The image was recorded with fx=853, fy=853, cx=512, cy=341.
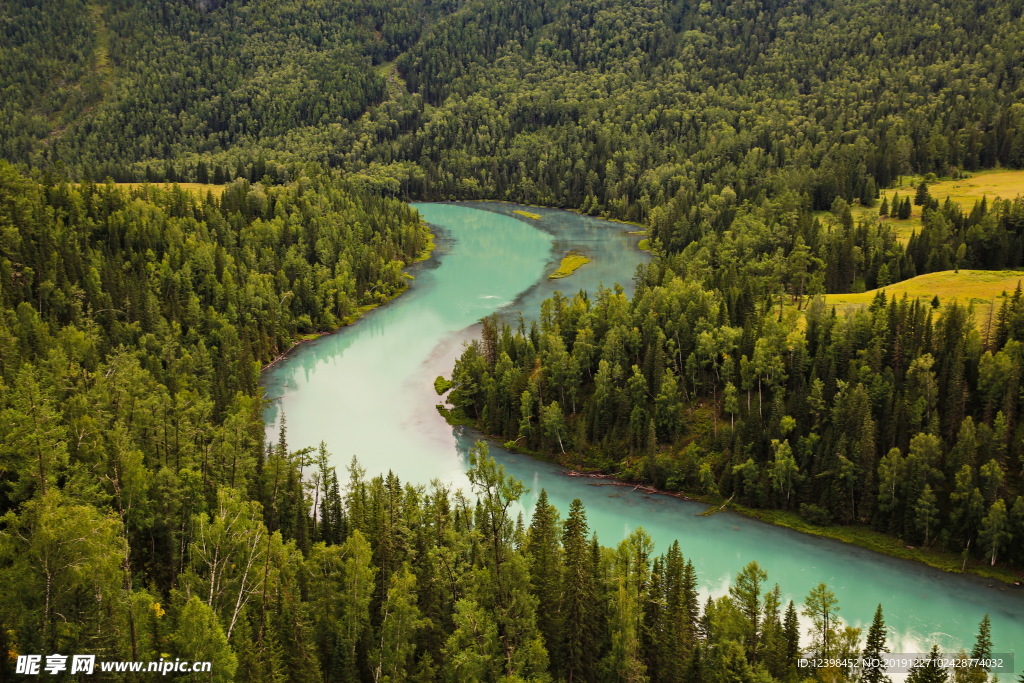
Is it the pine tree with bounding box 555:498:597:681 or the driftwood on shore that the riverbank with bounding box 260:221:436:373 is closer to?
the driftwood on shore

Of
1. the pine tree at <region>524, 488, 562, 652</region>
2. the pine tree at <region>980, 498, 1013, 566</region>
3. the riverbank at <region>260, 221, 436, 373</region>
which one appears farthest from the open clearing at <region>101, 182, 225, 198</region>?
the pine tree at <region>980, 498, 1013, 566</region>

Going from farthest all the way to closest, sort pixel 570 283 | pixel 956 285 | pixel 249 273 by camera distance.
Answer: pixel 570 283
pixel 249 273
pixel 956 285

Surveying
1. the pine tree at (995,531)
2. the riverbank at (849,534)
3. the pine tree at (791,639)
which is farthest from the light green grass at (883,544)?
the pine tree at (791,639)

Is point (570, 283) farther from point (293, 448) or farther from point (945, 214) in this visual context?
point (293, 448)

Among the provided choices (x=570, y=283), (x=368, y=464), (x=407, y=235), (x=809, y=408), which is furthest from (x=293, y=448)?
(x=407, y=235)

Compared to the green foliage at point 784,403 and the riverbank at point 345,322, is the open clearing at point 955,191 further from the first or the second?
the riverbank at point 345,322

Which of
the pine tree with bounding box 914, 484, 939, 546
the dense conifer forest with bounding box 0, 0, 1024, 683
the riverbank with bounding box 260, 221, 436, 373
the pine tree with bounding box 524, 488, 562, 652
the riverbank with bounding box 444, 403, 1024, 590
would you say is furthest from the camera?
the riverbank with bounding box 260, 221, 436, 373
